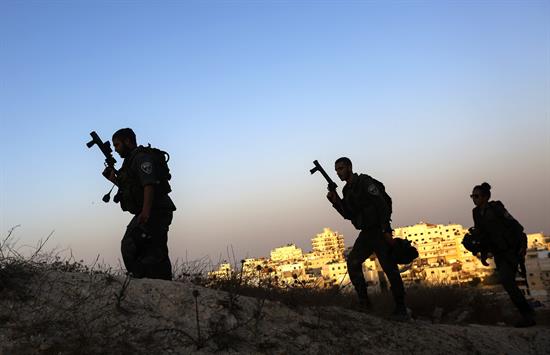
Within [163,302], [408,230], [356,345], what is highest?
[408,230]

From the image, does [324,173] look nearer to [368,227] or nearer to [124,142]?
[368,227]

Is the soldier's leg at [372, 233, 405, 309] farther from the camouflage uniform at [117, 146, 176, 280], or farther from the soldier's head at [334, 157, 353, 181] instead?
the camouflage uniform at [117, 146, 176, 280]

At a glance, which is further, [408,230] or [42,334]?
[408,230]

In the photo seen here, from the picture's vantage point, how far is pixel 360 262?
5395 millimetres

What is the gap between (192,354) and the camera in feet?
10.3

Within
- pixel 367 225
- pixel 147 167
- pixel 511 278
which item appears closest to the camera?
pixel 147 167

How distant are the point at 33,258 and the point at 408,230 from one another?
122991 millimetres

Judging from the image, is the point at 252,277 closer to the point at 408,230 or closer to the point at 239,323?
the point at 239,323

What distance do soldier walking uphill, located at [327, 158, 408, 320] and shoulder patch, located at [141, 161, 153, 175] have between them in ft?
7.05

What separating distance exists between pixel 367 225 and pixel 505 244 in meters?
2.05

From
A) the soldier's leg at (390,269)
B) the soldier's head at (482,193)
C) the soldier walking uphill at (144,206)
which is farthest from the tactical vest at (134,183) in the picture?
the soldier's head at (482,193)

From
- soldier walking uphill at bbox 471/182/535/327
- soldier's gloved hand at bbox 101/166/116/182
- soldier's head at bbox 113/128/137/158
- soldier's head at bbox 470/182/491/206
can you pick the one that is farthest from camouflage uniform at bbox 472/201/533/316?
soldier's gloved hand at bbox 101/166/116/182

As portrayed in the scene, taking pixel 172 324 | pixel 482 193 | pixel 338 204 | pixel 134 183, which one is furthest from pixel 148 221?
pixel 482 193

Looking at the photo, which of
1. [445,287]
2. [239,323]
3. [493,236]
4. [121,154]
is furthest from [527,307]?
[121,154]
